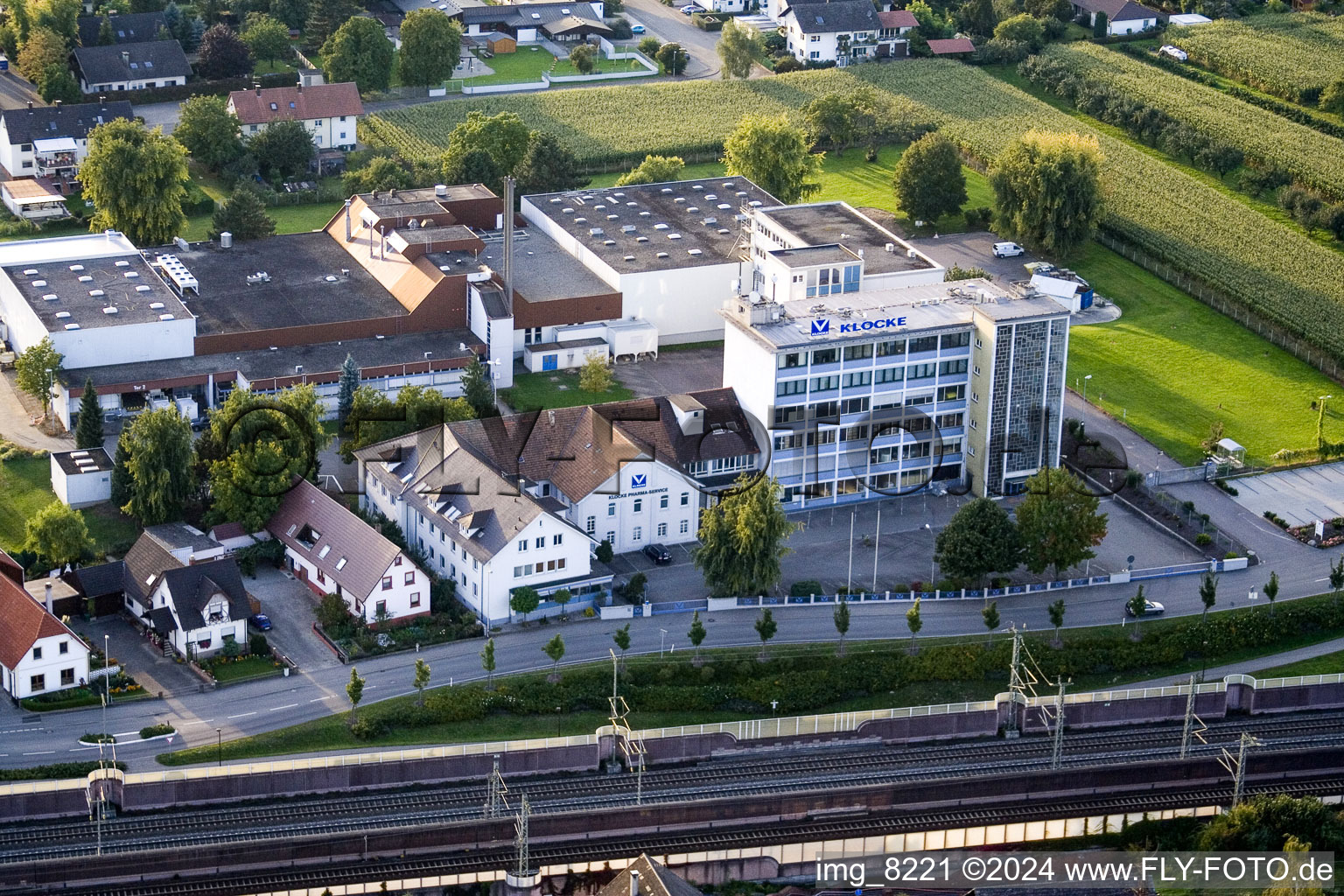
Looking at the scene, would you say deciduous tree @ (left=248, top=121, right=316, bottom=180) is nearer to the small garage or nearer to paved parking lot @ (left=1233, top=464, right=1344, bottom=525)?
the small garage

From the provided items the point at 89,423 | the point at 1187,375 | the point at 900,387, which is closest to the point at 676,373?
the point at 900,387

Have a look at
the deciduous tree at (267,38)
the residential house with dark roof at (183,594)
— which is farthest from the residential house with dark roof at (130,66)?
the residential house with dark roof at (183,594)

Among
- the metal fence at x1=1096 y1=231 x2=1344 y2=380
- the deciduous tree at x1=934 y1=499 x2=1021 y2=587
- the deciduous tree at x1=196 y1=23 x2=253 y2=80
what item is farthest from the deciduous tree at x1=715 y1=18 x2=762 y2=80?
the deciduous tree at x1=934 y1=499 x2=1021 y2=587

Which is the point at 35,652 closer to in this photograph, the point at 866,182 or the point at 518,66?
the point at 866,182

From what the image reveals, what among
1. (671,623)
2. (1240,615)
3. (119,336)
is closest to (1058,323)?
(1240,615)

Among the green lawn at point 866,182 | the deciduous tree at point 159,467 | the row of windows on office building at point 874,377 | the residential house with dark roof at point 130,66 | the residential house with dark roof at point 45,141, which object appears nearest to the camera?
the deciduous tree at point 159,467

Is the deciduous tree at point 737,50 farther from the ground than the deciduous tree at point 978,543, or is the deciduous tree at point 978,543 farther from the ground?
the deciduous tree at point 737,50

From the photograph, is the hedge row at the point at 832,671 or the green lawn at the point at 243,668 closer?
the hedge row at the point at 832,671

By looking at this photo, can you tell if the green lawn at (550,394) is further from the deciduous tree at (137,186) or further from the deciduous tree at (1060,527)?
the deciduous tree at (137,186)
